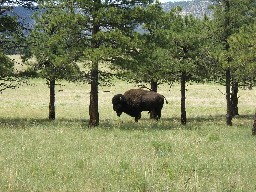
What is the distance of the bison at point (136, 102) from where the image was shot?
3102 centimetres

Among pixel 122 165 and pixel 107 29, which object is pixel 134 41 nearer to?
pixel 107 29

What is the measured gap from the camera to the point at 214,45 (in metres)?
28.7

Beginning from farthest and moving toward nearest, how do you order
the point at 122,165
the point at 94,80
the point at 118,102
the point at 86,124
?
the point at 118,102 < the point at 86,124 < the point at 94,80 < the point at 122,165

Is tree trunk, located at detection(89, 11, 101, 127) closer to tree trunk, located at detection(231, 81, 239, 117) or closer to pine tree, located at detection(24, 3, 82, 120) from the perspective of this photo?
pine tree, located at detection(24, 3, 82, 120)

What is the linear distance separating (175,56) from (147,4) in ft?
22.7

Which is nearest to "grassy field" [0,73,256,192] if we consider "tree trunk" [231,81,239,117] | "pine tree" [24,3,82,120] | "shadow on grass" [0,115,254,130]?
"shadow on grass" [0,115,254,130]

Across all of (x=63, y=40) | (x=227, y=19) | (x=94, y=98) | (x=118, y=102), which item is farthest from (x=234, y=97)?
(x=63, y=40)

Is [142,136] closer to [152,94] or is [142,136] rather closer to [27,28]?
[27,28]

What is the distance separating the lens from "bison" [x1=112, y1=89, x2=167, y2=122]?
31.0m

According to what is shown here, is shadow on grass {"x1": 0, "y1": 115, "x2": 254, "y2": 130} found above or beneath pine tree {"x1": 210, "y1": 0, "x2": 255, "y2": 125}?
beneath

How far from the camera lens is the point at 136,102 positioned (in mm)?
31875

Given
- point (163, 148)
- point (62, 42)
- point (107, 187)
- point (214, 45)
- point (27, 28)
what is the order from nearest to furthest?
point (107, 187), point (163, 148), point (62, 42), point (27, 28), point (214, 45)

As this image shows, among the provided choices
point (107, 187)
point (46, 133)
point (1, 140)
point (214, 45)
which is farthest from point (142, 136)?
point (214, 45)

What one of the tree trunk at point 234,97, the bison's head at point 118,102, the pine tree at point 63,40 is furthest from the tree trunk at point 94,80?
the tree trunk at point 234,97
